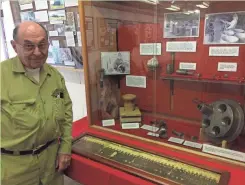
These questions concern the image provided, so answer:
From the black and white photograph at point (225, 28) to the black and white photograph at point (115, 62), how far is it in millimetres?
594

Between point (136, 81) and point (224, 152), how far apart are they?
0.80 metres

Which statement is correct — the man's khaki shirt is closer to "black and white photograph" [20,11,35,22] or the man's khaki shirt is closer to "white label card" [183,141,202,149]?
"white label card" [183,141,202,149]

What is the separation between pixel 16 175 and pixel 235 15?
1.33 metres

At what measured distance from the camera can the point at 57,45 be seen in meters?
1.97

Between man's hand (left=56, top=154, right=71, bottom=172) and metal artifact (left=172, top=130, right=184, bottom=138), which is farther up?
metal artifact (left=172, top=130, right=184, bottom=138)

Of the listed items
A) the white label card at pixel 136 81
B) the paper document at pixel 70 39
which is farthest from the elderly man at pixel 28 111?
the paper document at pixel 70 39

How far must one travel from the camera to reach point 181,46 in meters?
1.35

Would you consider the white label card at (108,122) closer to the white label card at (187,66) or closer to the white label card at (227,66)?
the white label card at (187,66)

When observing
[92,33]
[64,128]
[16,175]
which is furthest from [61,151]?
[92,33]

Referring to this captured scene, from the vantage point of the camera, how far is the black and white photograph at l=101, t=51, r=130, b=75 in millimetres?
1609

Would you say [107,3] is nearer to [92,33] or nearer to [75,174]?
[92,33]

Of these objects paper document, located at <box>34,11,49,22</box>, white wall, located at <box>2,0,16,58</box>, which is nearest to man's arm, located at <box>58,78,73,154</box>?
paper document, located at <box>34,11,49,22</box>

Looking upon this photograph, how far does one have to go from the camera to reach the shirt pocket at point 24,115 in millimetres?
927

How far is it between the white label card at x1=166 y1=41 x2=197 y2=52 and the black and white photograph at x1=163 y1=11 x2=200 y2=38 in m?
0.04
